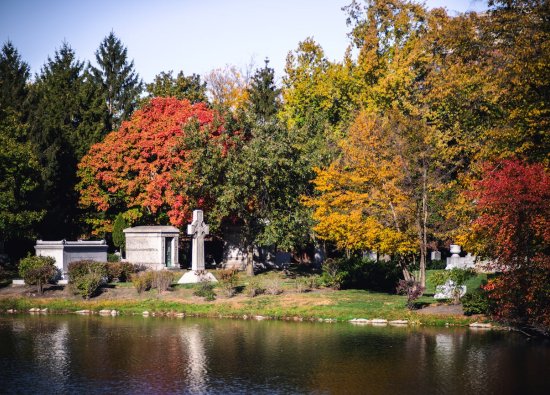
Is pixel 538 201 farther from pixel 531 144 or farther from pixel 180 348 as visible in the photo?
pixel 180 348

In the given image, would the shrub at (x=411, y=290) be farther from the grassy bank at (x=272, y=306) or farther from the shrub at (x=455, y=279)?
the shrub at (x=455, y=279)

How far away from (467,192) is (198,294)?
16046 mm

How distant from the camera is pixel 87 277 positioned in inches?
1538

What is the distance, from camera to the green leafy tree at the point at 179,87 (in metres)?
69.2

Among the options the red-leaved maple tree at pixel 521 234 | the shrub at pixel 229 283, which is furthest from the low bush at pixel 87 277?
the red-leaved maple tree at pixel 521 234

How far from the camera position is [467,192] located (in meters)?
32.0

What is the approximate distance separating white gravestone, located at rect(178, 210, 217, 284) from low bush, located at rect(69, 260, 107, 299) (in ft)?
17.1

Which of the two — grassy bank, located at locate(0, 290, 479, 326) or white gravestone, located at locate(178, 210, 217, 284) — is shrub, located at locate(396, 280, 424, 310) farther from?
white gravestone, located at locate(178, 210, 217, 284)

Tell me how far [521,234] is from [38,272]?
27063mm

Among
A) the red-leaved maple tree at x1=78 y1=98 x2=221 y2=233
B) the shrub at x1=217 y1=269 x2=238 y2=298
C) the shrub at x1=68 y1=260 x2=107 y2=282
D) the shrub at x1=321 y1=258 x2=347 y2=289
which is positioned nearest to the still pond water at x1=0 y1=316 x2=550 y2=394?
the shrub at x1=217 y1=269 x2=238 y2=298

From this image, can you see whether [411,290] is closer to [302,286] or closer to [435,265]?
[302,286]

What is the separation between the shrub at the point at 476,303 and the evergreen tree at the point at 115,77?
2019 inches

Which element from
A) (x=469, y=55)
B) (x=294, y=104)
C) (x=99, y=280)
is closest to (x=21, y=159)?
(x=99, y=280)

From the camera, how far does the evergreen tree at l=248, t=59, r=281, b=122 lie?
2586 inches
